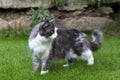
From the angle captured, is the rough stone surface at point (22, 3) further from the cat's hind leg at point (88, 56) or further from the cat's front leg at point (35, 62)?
the cat's front leg at point (35, 62)

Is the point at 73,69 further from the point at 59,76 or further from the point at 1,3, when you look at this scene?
the point at 1,3

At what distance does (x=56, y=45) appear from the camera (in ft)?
19.1

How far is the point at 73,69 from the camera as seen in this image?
19.9 ft

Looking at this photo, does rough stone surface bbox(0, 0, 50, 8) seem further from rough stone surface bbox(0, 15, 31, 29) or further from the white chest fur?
the white chest fur

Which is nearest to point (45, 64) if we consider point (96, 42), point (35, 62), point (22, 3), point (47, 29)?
point (35, 62)

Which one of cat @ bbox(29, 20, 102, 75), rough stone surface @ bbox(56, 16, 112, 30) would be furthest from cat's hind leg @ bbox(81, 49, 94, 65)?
rough stone surface @ bbox(56, 16, 112, 30)

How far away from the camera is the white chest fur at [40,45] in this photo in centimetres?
535

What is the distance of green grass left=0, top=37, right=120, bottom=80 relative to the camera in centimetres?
558

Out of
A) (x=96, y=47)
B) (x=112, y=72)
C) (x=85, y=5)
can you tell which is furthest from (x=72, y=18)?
(x=112, y=72)

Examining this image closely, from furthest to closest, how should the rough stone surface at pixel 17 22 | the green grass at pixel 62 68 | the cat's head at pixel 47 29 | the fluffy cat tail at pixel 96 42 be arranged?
the rough stone surface at pixel 17 22 → the fluffy cat tail at pixel 96 42 → the green grass at pixel 62 68 → the cat's head at pixel 47 29

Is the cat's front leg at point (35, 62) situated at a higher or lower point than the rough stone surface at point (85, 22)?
higher

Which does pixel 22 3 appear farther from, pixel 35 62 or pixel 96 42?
pixel 35 62

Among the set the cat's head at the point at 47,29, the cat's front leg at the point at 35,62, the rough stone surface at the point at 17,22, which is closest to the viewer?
the cat's head at the point at 47,29

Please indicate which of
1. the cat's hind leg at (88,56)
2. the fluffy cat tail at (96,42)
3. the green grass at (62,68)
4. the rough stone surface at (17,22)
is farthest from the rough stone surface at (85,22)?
the cat's hind leg at (88,56)
